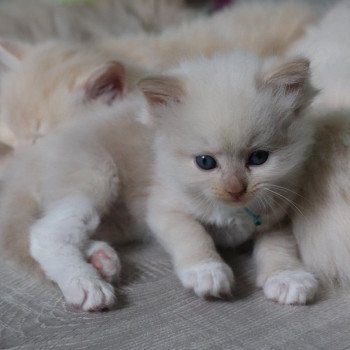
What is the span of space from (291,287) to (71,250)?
0.47 metres

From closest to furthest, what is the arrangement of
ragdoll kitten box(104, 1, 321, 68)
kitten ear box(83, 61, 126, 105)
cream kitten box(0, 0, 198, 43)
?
kitten ear box(83, 61, 126, 105) < ragdoll kitten box(104, 1, 321, 68) < cream kitten box(0, 0, 198, 43)

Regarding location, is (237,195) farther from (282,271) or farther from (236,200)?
(282,271)

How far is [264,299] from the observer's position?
1.18 m

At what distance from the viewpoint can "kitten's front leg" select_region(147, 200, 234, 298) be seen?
1.15m

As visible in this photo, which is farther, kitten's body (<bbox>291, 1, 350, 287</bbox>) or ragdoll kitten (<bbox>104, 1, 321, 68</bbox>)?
ragdoll kitten (<bbox>104, 1, 321, 68</bbox>)

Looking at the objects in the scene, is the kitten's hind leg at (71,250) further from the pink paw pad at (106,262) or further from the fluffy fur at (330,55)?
the fluffy fur at (330,55)

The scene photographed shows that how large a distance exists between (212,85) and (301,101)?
195 mm

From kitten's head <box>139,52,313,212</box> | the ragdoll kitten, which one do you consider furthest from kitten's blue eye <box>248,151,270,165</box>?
the ragdoll kitten

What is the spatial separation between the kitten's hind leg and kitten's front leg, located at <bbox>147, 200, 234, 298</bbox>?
0.48 feet

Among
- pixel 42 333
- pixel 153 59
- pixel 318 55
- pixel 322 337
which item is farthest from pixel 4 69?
pixel 322 337

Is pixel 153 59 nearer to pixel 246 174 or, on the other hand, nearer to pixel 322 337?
pixel 246 174

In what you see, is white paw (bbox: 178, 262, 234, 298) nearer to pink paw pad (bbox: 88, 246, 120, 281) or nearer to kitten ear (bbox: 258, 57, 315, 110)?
pink paw pad (bbox: 88, 246, 120, 281)

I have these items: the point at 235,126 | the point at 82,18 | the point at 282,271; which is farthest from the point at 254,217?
the point at 82,18

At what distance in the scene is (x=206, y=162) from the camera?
118 cm
